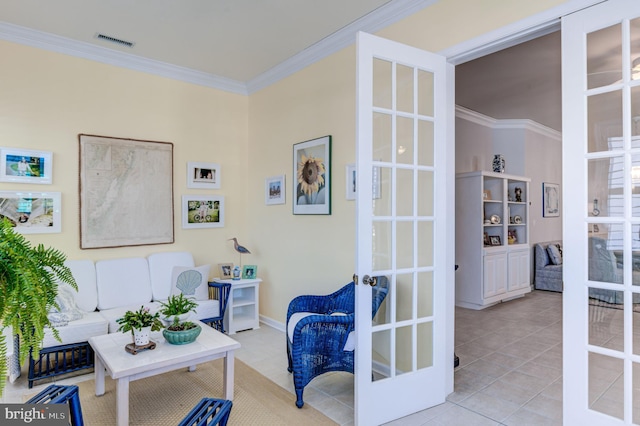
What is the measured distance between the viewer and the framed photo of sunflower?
3777mm

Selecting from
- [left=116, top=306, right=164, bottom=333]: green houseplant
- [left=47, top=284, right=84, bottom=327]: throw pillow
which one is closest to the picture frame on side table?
[left=116, top=306, right=164, bottom=333]: green houseplant

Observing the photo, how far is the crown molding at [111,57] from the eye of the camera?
3.51 meters

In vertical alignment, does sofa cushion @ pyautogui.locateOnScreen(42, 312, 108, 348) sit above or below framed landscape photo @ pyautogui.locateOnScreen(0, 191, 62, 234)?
below

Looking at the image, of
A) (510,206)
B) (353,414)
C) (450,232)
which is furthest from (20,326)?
(510,206)

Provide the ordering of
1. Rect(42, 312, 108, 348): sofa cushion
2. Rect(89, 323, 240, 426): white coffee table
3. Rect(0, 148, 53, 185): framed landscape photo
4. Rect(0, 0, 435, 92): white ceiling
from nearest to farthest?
Rect(89, 323, 240, 426): white coffee table, Rect(42, 312, 108, 348): sofa cushion, Rect(0, 0, 435, 92): white ceiling, Rect(0, 148, 53, 185): framed landscape photo

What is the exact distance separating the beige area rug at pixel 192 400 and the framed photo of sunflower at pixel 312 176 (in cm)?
168

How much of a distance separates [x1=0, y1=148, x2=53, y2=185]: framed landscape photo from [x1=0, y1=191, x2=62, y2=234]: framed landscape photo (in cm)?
13

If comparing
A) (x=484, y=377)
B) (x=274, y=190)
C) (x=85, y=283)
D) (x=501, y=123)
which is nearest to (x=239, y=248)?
(x=274, y=190)

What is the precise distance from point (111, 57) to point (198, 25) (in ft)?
4.05

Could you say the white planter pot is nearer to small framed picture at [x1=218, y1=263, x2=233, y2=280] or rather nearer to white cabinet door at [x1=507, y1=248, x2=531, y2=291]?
small framed picture at [x1=218, y1=263, x2=233, y2=280]

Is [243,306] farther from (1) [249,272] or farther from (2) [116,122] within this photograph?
(2) [116,122]

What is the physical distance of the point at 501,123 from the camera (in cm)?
678

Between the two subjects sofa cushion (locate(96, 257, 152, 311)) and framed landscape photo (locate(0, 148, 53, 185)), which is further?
sofa cushion (locate(96, 257, 152, 311))

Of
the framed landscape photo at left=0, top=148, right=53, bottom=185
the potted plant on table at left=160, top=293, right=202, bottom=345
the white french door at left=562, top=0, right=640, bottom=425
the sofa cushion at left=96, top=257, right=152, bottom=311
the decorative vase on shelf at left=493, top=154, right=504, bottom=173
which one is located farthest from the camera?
the decorative vase on shelf at left=493, top=154, right=504, bottom=173
